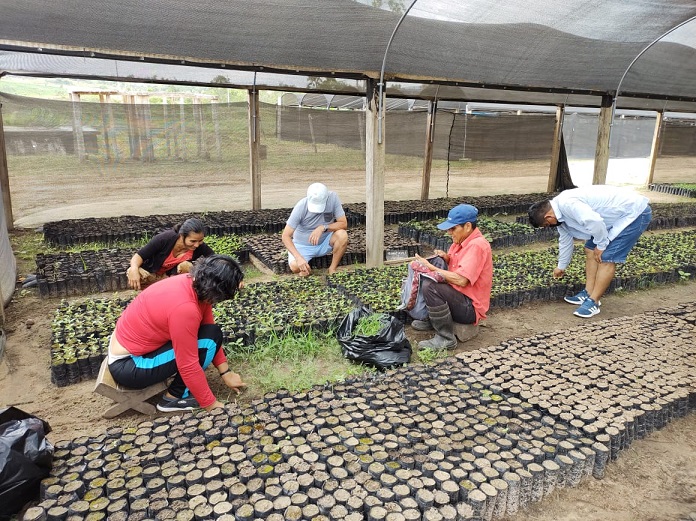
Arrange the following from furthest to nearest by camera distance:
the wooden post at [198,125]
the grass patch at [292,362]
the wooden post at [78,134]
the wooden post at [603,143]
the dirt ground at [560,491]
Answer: the wooden post at [198,125] → the wooden post at [78,134] → the wooden post at [603,143] → the grass patch at [292,362] → the dirt ground at [560,491]

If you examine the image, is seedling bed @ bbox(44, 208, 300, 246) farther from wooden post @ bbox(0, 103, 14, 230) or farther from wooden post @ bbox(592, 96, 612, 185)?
wooden post @ bbox(592, 96, 612, 185)

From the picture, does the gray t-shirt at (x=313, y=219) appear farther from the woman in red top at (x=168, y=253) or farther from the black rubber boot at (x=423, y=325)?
the black rubber boot at (x=423, y=325)

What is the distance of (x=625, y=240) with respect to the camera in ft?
15.8

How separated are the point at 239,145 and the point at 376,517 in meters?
9.60

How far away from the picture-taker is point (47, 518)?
6.84 feet

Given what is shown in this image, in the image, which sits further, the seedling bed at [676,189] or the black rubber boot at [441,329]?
the seedling bed at [676,189]

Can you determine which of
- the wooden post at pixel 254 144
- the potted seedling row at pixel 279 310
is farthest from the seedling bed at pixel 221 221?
the potted seedling row at pixel 279 310

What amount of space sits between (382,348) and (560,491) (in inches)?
61.0

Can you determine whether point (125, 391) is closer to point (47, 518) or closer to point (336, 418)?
point (47, 518)

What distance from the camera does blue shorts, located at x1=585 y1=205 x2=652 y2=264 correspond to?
4.79 metres

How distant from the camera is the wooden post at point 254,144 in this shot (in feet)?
28.7

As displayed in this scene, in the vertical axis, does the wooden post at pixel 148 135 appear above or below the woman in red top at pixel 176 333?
above

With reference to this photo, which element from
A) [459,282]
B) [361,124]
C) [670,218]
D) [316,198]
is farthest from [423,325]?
[361,124]

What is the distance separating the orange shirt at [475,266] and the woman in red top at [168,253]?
2.11m
